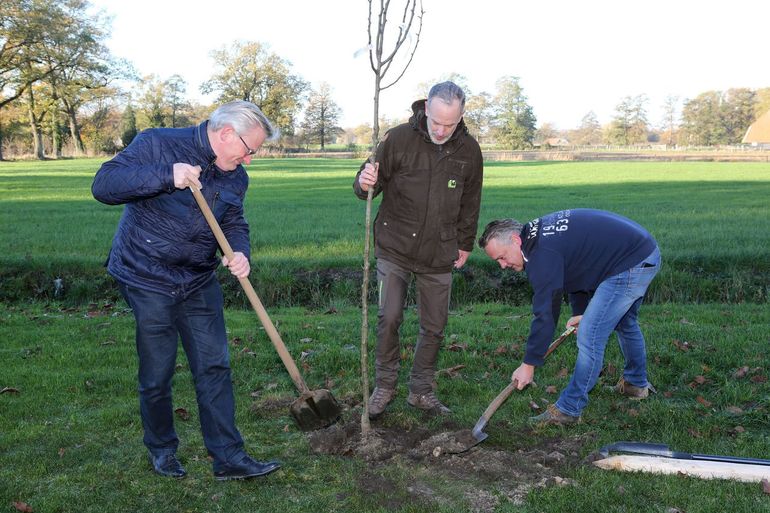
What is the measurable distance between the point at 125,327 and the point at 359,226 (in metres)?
8.53

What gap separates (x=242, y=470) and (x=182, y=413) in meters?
1.45

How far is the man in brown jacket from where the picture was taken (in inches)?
207

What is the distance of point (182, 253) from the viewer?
403 cm

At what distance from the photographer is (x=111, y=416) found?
5.45 meters

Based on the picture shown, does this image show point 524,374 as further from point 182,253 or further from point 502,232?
point 182,253

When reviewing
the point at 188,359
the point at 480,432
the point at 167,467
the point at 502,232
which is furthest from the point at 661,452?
the point at 167,467

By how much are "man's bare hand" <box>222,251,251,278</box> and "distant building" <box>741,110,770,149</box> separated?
99.0 meters

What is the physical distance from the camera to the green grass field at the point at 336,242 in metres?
10.8

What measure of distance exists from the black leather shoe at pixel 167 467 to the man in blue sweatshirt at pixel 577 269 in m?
2.32

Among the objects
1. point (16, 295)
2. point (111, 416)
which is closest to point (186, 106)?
point (16, 295)

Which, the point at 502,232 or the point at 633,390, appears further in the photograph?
the point at 633,390

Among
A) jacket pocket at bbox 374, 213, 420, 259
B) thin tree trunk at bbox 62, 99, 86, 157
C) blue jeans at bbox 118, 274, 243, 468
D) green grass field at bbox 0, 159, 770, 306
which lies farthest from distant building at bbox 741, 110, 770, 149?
blue jeans at bbox 118, 274, 243, 468

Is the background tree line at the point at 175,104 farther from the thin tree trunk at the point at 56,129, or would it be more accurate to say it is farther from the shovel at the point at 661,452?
the shovel at the point at 661,452

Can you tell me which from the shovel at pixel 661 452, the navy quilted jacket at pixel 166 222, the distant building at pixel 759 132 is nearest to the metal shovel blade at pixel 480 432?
the shovel at pixel 661 452
